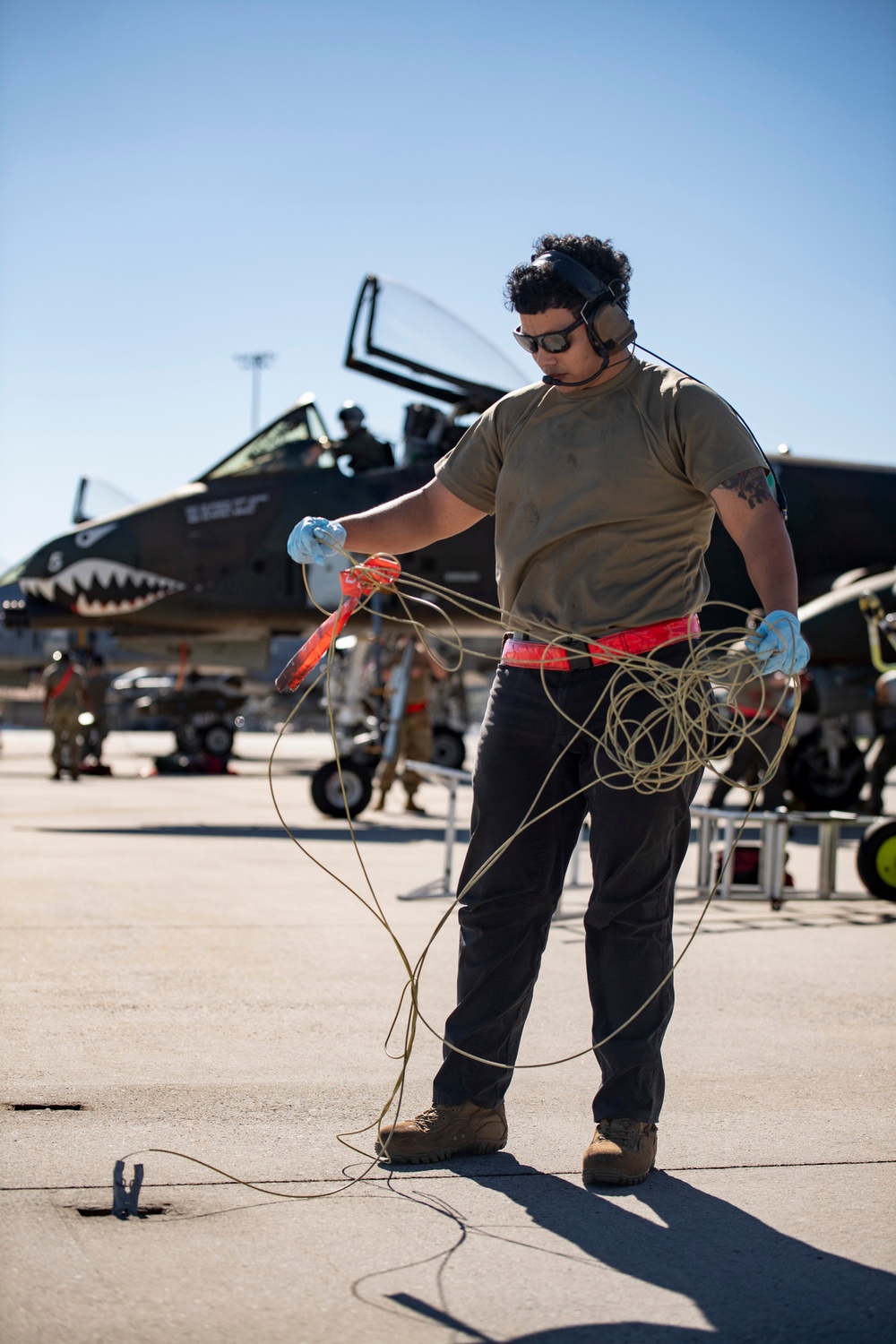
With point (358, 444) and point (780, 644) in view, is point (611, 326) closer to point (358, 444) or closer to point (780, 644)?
point (780, 644)

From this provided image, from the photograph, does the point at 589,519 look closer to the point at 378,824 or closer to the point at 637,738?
the point at 637,738

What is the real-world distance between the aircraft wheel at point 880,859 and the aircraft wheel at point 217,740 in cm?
1486

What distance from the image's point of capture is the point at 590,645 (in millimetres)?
2926

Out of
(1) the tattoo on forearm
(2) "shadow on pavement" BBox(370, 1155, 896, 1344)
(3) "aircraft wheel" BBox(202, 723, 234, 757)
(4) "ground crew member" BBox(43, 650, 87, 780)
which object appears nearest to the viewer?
(2) "shadow on pavement" BBox(370, 1155, 896, 1344)

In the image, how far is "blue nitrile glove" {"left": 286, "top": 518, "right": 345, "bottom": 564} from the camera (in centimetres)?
312

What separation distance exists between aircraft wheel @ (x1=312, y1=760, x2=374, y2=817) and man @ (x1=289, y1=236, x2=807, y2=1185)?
7925 millimetres

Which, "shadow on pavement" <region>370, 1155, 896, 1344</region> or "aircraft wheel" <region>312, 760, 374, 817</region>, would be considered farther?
"aircraft wheel" <region>312, 760, 374, 817</region>

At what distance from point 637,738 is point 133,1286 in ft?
4.85

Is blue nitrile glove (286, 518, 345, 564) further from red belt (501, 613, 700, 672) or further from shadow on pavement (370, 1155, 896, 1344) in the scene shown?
shadow on pavement (370, 1155, 896, 1344)

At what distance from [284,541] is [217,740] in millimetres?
9605

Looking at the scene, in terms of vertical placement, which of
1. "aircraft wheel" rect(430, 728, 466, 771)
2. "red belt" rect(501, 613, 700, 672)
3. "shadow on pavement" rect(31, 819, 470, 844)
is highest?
"red belt" rect(501, 613, 700, 672)

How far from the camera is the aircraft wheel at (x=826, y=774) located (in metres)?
11.9

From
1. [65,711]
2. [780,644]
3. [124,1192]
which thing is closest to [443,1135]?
[124,1192]

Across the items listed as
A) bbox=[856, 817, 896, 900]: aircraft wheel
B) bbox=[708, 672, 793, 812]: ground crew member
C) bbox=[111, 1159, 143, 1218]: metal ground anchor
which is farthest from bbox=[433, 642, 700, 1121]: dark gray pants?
bbox=[708, 672, 793, 812]: ground crew member
